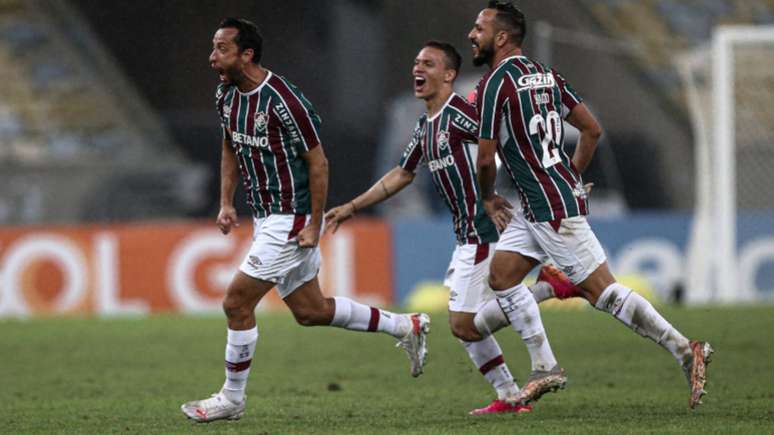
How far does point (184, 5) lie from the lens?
27.1 m

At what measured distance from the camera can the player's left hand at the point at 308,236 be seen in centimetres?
796

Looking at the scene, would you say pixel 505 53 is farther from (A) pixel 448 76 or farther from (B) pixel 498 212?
(B) pixel 498 212

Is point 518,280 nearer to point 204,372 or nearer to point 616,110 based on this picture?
point 204,372

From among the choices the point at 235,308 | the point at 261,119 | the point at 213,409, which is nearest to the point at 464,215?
the point at 261,119

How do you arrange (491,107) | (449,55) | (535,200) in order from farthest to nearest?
(449,55) → (535,200) → (491,107)

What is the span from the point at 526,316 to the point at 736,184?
1244 cm

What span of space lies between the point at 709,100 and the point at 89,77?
11.8 metres

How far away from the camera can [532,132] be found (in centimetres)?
777

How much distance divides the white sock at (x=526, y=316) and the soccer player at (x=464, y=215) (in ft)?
0.87

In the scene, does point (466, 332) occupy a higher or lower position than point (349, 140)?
lower

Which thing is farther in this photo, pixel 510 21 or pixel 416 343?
pixel 416 343

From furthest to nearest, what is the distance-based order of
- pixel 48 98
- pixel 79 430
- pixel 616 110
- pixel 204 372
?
1. pixel 48 98
2. pixel 616 110
3. pixel 204 372
4. pixel 79 430

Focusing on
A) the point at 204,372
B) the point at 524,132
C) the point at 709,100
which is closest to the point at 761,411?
the point at 524,132

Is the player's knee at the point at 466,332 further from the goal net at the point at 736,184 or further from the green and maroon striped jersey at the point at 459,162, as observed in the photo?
the goal net at the point at 736,184
